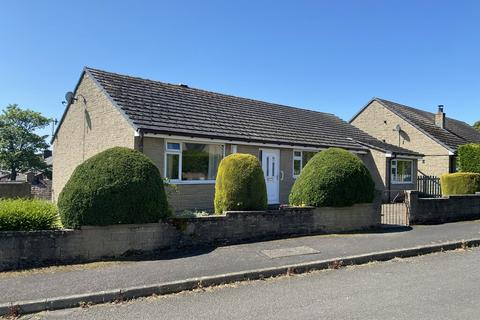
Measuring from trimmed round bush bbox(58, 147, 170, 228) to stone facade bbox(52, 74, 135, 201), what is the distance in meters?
5.69

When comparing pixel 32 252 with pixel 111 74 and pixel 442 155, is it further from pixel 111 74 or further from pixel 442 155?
pixel 442 155

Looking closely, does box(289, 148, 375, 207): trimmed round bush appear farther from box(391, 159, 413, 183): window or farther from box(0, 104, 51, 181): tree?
box(0, 104, 51, 181): tree

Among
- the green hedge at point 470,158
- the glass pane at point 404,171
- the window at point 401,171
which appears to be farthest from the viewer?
the glass pane at point 404,171

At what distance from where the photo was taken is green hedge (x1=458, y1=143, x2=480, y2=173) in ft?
77.5

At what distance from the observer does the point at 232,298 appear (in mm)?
6391

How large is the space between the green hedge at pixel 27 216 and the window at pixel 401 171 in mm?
20162

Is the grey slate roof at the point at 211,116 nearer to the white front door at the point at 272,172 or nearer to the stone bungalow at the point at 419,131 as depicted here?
the white front door at the point at 272,172

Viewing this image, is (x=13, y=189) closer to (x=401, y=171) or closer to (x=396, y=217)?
(x=396, y=217)

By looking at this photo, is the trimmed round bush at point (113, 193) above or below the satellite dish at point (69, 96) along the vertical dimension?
below

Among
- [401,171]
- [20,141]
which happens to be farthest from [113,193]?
[20,141]

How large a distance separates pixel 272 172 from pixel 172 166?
5.01m

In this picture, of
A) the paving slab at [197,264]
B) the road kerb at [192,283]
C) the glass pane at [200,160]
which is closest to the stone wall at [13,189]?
the glass pane at [200,160]

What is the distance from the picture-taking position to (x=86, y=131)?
18.0 m

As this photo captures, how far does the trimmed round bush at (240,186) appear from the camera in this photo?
11.0 meters
